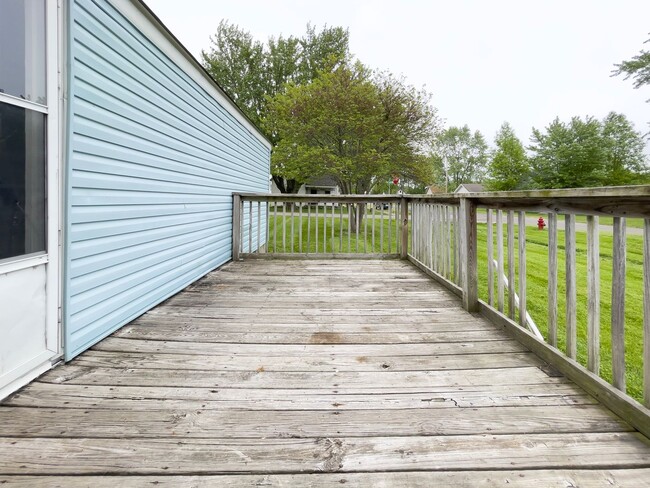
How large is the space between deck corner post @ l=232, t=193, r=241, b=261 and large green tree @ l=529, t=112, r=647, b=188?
2554 centimetres

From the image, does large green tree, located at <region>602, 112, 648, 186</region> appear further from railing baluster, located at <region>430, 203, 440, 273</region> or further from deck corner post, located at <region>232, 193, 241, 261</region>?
deck corner post, located at <region>232, 193, 241, 261</region>

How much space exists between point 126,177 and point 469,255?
2652 mm

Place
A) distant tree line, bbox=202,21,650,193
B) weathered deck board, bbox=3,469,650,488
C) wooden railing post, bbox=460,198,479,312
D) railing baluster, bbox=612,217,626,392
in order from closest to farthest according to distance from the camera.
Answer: weathered deck board, bbox=3,469,650,488 < railing baluster, bbox=612,217,626,392 < wooden railing post, bbox=460,198,479,312 < distant tree line, bbox=202,21,650,193

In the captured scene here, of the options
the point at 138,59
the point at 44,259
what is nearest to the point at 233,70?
the point at 138,59

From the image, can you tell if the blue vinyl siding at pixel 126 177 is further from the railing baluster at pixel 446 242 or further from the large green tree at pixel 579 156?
the large green tree at pixel 579 156

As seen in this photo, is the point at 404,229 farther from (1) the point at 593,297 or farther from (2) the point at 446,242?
(1) the point at 593,297

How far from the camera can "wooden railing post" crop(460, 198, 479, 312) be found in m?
2.70

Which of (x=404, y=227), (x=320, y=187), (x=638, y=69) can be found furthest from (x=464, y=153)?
(x=404, y=227)

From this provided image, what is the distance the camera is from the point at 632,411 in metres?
1.27

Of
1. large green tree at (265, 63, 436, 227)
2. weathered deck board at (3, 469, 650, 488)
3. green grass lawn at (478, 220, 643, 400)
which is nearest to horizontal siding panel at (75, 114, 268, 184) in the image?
weathered deck board at (3, 469, 650, 488)

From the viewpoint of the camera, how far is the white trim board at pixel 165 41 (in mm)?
2422

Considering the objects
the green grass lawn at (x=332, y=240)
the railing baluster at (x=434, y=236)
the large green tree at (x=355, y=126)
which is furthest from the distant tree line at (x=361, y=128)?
the railing baluster at (x=434, y=236)

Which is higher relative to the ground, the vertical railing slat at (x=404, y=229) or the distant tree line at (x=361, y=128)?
the distant tree line at (x=361, y=128)

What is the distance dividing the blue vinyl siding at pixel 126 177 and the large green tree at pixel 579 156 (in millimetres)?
26826
